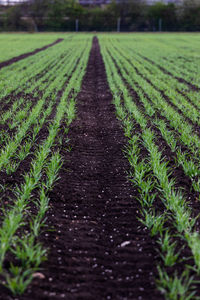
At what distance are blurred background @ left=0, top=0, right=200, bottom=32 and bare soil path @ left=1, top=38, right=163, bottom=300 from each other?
54076 millimetres

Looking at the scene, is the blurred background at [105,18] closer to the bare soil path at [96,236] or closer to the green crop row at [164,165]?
the green crop row at [164,165]

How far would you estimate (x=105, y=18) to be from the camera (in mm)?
55500

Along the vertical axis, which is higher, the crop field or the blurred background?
the blurred background

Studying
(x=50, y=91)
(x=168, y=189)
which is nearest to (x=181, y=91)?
(x=50, y=91)

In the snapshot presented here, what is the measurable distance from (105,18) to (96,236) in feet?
191

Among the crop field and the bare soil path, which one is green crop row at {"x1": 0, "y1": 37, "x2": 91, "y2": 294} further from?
the bare soil path

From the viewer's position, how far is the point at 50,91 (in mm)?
9523

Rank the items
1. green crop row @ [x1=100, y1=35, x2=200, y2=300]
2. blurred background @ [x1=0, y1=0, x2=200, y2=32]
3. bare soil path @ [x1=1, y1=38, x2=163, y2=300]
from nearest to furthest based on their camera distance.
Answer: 1. bare soil path @ [x1=1, y1=38, x2=163, y2=300]
2. green crop row @ [x1=100, y1=35, x2=200, y2=300]
3. blurred background @ [x1=0, y1=0, x2=200, y2=32]

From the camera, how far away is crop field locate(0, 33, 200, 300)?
252 cm

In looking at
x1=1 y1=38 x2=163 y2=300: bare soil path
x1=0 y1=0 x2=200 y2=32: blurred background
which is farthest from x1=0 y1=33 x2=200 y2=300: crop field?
x1=0 y1=0 x2=200 y2=32: blurred background

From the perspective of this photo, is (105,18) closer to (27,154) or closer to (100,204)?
(27,154)

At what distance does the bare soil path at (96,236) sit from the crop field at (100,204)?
1 cm

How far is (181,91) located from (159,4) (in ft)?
180

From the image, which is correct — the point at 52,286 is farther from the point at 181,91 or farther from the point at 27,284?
the point at 181,91
